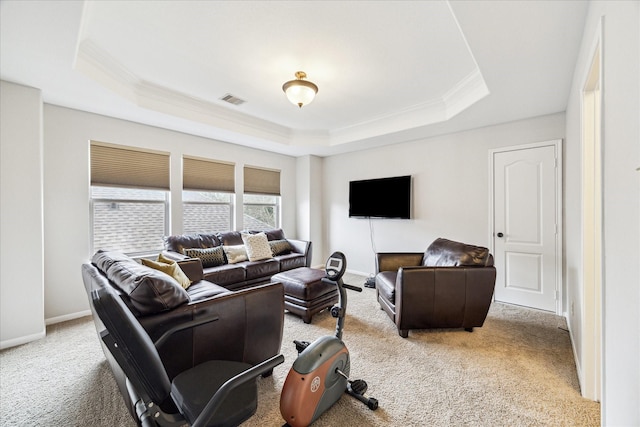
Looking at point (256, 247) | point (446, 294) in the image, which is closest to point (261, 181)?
point (256, 247)

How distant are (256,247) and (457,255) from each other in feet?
9.32

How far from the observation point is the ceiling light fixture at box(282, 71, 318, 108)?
273 cm

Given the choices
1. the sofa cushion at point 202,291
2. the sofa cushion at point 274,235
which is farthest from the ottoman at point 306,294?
the sofa cushion at point 274,235

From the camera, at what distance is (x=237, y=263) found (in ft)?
12.9

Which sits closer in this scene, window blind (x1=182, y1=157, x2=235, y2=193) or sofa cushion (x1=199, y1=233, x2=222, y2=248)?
sofa cushion (x1=199, y1=233, x2=222, y2=248)

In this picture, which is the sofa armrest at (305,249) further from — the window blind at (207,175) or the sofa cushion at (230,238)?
the window blind at (207,175)

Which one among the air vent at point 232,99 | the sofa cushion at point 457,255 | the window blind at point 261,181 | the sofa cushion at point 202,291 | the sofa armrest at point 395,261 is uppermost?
the air vent at point 232,99

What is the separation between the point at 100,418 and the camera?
161cm

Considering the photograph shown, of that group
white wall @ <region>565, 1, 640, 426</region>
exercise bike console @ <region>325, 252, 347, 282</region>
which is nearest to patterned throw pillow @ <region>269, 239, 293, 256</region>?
exercise bike console @ <region>325, 252, 347, 282</region>

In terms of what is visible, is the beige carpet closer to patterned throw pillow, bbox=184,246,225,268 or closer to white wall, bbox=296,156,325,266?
patterned throw pillow, bbox=184,246,225,268

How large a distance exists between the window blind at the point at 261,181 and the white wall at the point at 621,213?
4.69 m

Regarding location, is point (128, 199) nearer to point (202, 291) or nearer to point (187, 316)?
point (202, 291)

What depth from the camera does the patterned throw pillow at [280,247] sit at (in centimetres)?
461

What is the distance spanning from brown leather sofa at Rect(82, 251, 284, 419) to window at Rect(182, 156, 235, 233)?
7.67ft
